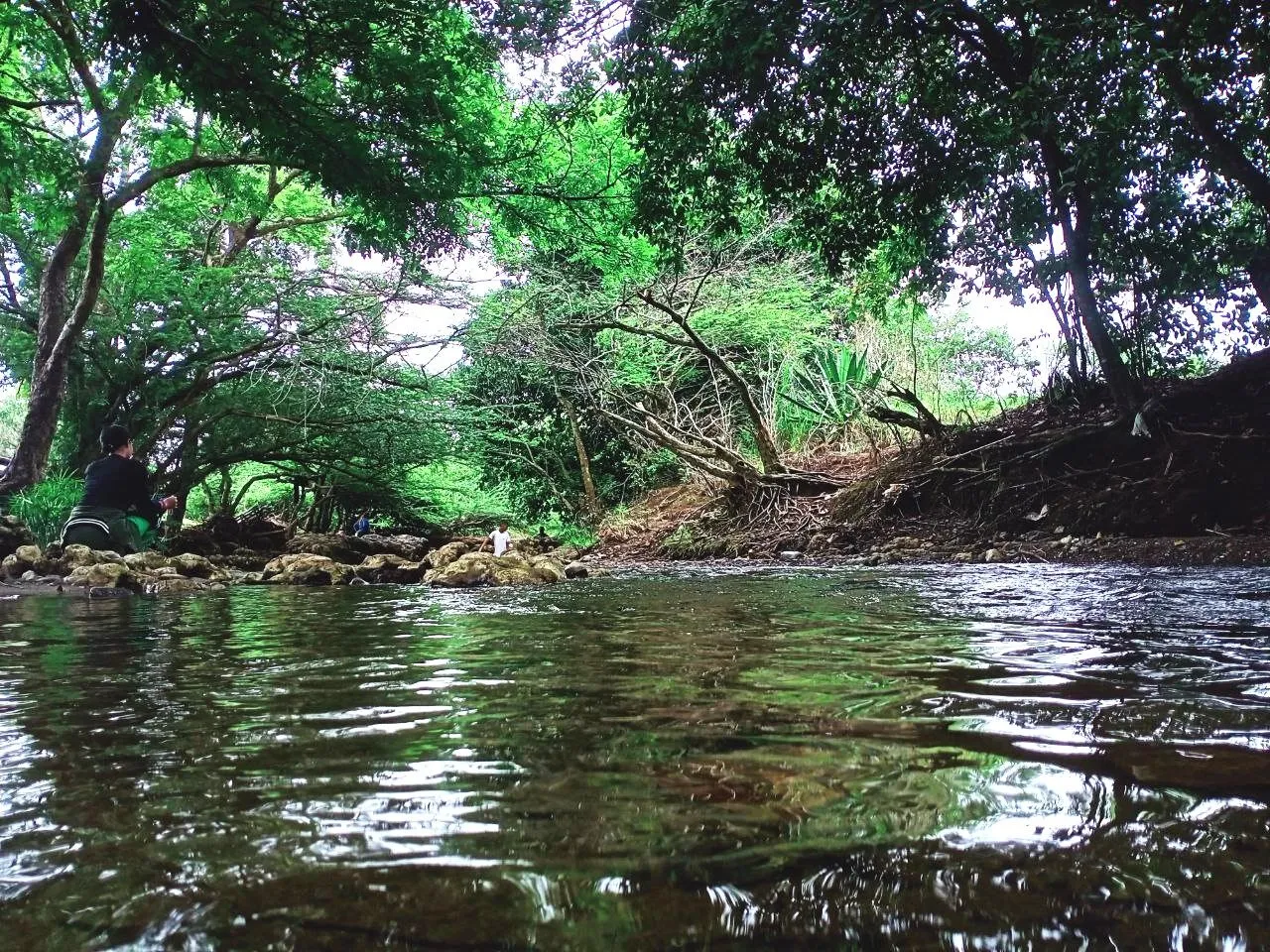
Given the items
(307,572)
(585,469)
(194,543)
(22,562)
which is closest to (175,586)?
(307,572)

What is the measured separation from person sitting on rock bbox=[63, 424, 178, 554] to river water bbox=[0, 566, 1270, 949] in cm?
656

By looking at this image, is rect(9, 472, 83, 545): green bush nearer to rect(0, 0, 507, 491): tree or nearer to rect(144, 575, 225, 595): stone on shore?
rect(0, 0, 507, 491): tree

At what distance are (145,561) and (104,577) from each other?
1.32 meters

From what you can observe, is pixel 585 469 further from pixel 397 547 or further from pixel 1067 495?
pixel 1067 495

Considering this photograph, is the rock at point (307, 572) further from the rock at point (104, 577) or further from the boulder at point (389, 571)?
the rock at point (104, 577)

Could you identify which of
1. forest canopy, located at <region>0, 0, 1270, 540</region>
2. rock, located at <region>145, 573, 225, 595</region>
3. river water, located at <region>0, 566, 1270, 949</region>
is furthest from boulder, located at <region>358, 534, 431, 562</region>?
river water, located at <region>0, 566, 1270, 949</region>

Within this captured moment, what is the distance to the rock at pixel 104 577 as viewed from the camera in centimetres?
628

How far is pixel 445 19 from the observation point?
7293mm

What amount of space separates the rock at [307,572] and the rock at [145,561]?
0.96m

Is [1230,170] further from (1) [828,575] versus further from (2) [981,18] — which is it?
(1) [828,575]

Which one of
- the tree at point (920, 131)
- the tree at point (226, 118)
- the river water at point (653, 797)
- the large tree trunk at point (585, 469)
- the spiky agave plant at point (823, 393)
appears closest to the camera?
the river water at point (653, 797)

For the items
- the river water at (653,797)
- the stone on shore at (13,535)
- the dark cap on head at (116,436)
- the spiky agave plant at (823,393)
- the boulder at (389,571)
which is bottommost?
the boulder at (389,571)

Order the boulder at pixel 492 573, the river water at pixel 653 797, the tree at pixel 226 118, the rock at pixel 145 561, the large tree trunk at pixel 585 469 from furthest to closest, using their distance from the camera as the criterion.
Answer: the large tree trunk at pixel 585 469, the rock at pixel 145 561, the boulder at pixel 492 573, the tree at pixel 226 118, the river water at pixel 653 797

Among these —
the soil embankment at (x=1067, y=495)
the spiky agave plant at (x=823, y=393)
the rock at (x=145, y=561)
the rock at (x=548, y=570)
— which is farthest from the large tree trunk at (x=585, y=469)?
the rock at (x=145, y=561)
